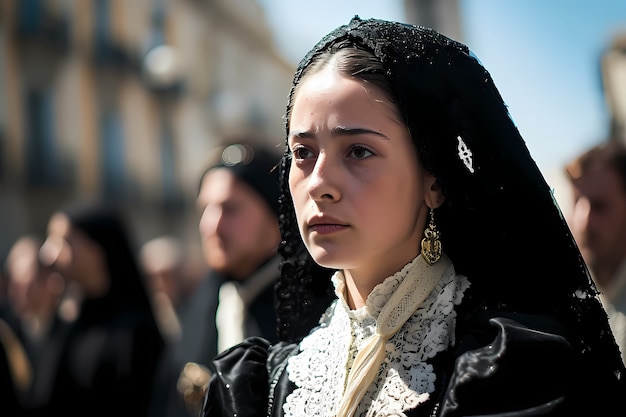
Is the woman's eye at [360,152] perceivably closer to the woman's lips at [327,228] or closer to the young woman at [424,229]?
the young woman at [424,229]

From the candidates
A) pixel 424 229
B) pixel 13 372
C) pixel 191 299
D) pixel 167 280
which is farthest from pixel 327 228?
pixel 167 280

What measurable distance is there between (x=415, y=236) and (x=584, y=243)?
6.05 feet

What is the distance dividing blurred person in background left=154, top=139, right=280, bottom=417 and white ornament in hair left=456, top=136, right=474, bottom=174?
6.15 ft

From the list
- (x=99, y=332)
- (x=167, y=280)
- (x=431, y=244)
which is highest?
(x=431, y=244)

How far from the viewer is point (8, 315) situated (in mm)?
7215

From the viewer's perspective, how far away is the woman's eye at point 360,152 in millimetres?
1556

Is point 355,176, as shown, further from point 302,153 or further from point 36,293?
point 36,293

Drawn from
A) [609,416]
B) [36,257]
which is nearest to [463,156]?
[609,416]

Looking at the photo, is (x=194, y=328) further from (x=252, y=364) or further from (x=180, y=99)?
(x=180, y=99)

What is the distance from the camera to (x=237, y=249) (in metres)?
3.39

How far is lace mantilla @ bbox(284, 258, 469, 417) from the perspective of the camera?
157cm

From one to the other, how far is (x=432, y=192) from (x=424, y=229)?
91mm

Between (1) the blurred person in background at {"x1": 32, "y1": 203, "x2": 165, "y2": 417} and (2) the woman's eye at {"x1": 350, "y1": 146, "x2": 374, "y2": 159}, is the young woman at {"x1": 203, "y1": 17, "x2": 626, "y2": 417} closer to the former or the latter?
(2) the woman's eye at {"x1": 350, "y1": 146, "x2": 374, "y2": 159}

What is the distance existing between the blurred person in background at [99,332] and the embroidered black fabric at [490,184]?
3.04 metres
